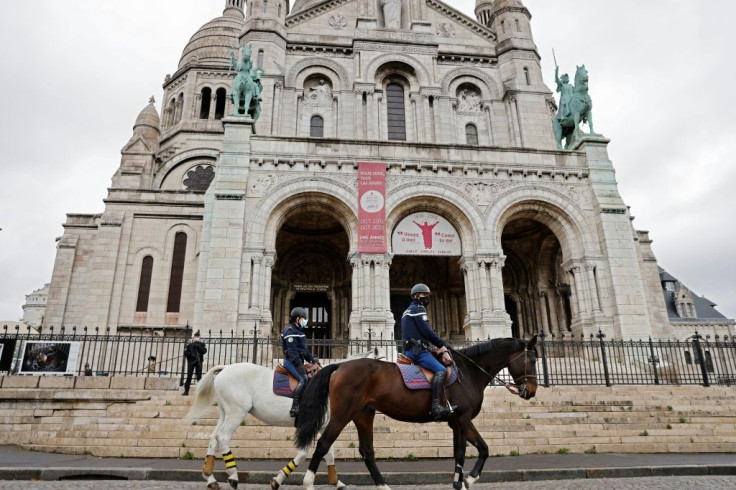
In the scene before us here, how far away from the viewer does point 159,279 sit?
2520 cm

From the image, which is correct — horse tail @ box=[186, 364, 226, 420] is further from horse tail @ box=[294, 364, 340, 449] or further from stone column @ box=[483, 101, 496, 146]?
stone column @ box=[483, 101, 496, 146]

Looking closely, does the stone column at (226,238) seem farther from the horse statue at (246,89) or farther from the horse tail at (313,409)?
the horse tail at (313,409)

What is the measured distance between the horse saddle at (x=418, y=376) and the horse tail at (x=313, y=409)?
3.16ft

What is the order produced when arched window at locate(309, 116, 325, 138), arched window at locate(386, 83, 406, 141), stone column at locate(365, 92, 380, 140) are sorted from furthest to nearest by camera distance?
arched window at locate(386, 83, 406, 141)
arched window at locate(309, 116, 325, 138)
stone column at locate(365, 92, 380, 140)

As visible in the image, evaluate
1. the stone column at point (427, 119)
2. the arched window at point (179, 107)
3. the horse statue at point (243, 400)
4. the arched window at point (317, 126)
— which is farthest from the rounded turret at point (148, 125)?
the horse statue at point (243, 400)

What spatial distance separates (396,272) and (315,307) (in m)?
4.29

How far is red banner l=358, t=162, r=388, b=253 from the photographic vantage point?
59.4ft

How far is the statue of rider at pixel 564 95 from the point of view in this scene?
22.3m

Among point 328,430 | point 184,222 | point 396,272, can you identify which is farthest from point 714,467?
point 184,222

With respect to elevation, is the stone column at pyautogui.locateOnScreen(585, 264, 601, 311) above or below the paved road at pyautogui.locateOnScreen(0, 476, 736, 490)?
above

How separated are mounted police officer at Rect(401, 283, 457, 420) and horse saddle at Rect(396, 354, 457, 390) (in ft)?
0.21

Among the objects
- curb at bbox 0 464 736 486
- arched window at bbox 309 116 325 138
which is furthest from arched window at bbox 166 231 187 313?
curb at bbox 0 464 736 486

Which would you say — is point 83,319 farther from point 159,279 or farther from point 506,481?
point 506,481

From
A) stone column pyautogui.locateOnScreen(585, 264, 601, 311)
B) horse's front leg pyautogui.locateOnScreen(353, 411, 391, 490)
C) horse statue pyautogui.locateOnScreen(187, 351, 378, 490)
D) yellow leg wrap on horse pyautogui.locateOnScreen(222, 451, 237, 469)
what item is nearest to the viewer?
horse's front leg pyautogui.locateOnScreen(353, 411, 391, 490)
